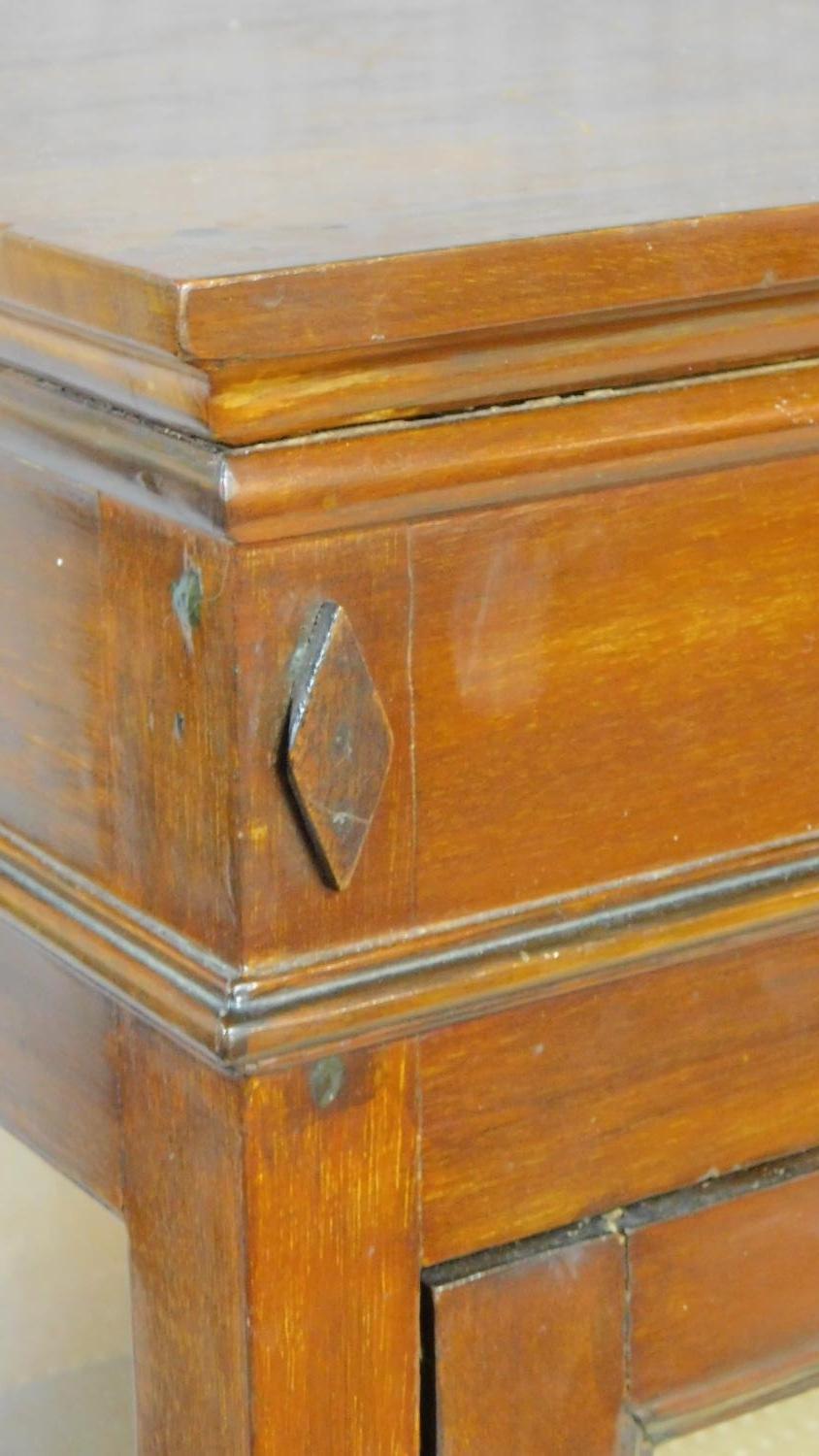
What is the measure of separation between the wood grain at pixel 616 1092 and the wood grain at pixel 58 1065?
0.11 meters

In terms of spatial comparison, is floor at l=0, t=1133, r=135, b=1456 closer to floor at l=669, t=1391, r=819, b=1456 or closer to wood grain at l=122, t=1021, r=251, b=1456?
wood grain at l=122, t=1021, r=251, b=1456

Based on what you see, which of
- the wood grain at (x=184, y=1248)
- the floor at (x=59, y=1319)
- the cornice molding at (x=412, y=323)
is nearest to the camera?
the cornice molding at (x=412, y=323)

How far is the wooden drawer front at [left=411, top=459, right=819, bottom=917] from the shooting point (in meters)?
0.65

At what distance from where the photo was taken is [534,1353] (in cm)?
74

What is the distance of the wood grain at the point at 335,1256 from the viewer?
666mm

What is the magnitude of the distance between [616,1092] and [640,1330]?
92 millimetres

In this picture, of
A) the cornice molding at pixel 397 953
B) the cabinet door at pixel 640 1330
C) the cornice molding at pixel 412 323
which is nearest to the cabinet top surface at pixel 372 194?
the cornice molding at pixel 412 323

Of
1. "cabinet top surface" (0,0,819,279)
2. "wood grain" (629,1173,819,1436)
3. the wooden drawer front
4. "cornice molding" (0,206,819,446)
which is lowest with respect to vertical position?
"wood grain" (629,1173,819,1436)

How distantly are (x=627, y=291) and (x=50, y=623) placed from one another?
0.21m

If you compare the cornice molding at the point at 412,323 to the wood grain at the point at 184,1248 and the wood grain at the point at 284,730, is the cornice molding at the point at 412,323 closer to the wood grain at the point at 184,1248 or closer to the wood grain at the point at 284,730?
the wood grain at the point at 284,730

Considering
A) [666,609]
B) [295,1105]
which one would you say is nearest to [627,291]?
[666,609]

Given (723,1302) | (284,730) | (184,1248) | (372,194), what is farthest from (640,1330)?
(372,194)

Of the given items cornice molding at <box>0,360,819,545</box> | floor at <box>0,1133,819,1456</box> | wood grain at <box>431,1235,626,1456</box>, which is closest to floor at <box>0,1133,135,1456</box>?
floor at <box>0,1133,819,1456</box>

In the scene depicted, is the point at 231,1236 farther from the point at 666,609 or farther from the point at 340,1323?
the point at 666,609
